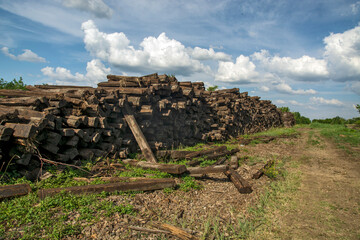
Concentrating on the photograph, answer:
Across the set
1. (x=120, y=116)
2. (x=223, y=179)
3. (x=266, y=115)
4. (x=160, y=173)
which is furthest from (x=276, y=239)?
(x=266, y=115)

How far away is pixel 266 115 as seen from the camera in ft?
78.5

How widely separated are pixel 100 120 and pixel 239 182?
15.4 feet

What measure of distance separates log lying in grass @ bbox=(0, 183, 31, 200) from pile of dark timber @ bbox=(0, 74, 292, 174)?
91 centimetres

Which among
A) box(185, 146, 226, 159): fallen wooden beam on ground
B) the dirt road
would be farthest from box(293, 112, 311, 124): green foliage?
box(185, 146, 226, 159): fallen wooden beam on ground

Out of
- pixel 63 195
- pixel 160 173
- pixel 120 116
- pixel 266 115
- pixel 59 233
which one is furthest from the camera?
pixel 266 115

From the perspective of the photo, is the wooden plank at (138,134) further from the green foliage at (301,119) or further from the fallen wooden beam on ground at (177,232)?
the green foliage at (301,119)

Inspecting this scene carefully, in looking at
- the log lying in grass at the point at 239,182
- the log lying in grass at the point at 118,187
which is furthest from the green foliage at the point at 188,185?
the log lying in grass at the point at 239,182

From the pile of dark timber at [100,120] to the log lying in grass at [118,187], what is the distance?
4.28 ft

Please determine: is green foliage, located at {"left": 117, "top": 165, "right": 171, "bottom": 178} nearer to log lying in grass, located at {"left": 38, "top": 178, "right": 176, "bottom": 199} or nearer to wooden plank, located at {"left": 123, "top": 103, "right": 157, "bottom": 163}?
log lying in grass, located at {"left": 38, "top": 178, "right": 176, "bottom": 199}

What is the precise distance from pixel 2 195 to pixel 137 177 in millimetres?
2766

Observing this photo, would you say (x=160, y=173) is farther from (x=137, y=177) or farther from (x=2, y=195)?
(x=2, y=195)

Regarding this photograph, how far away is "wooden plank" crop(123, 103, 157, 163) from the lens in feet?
24.9

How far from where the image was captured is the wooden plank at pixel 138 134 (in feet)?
24.9

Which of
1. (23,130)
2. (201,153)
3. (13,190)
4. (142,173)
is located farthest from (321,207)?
(23,130)
